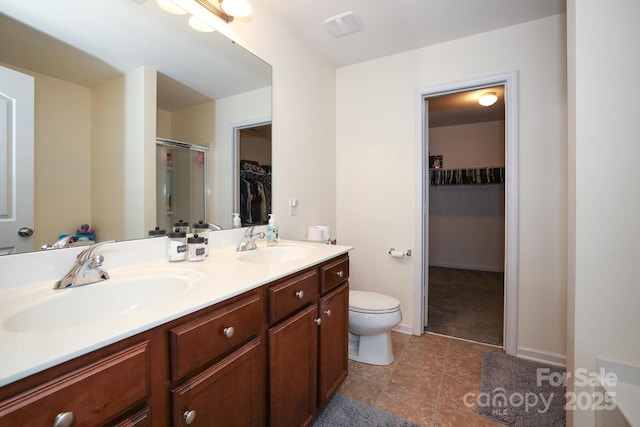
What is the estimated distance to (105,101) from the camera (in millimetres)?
1094

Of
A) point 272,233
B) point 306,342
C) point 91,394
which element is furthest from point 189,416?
point 272,233

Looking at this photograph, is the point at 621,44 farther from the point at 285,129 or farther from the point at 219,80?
the point at 219,80

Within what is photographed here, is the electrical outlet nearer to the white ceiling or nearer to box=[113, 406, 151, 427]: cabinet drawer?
the white ceiling

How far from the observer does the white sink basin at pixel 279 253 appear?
1.61 metres

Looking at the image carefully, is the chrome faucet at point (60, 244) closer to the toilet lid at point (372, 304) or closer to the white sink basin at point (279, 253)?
the white sink basin at point (279, 253)

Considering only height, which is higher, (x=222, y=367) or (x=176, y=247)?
(x=176, y=247)

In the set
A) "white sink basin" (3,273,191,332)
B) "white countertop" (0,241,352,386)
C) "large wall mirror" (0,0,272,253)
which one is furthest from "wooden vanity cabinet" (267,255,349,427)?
"large wall mirror" (0,0,272,253)

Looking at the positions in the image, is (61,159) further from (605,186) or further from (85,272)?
(605,186)

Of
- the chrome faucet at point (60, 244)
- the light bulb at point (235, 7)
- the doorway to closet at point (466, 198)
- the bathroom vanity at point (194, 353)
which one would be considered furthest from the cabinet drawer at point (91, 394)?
the doorway to closet at point (466, 198)

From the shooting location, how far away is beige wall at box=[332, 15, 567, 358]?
192cm

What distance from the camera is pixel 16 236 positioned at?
91 centimetres

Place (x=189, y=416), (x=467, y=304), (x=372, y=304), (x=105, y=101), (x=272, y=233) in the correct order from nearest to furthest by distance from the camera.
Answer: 1. (x=189, y=416)
2. (x=105, y=101)
3. (x=272, y=233)
4. (x=372, y=304)
5. (x=467, y=304)

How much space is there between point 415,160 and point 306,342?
1704mm

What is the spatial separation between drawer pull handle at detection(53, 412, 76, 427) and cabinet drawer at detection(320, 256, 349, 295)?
970 millimetres
